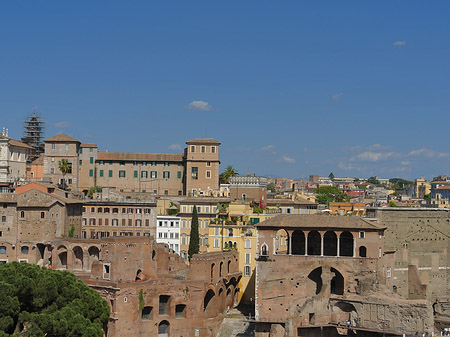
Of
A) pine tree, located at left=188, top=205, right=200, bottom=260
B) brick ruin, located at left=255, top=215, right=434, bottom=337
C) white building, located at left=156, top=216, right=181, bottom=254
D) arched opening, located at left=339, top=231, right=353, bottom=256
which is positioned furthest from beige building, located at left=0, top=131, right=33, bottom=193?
arched opening, located at left=339, top=231, right=353, bottom=256

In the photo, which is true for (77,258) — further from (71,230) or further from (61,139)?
(61,139)

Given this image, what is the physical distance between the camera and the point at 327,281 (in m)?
52.9

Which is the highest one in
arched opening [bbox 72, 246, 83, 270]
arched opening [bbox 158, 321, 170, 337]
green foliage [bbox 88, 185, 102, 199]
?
green foliage [bbox 88, 185, 102, 199]

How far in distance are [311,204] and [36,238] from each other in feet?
96.9

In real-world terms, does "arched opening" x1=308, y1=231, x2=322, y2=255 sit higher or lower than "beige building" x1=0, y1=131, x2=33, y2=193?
lower

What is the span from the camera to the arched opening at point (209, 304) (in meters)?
57.3

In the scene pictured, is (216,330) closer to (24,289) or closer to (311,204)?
(24,289)

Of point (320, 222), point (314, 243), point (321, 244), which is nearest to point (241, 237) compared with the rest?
point (314, 243)

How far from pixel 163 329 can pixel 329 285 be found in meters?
13.2

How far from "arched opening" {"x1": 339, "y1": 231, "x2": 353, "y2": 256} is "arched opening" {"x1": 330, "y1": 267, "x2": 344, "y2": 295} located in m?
2.38

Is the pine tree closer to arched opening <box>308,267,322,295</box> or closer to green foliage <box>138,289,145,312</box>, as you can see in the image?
green foliage <box>138,289,145,312</box>

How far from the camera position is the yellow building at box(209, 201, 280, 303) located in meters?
62.8

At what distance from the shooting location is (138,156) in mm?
87688

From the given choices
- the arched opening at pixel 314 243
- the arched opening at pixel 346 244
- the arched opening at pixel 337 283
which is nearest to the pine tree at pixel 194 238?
the arched opening at pixel 314 243
